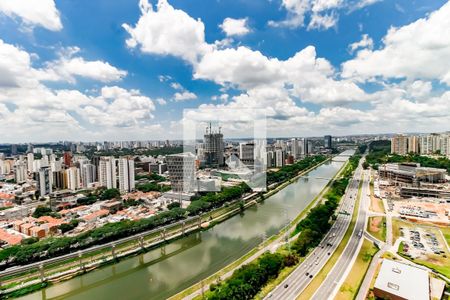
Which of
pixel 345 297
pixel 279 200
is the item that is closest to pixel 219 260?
pixel 345 297

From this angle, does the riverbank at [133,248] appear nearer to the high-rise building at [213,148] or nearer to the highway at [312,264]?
the highway at [312,264]

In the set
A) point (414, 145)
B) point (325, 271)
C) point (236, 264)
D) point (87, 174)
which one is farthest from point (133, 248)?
point (414, 145)

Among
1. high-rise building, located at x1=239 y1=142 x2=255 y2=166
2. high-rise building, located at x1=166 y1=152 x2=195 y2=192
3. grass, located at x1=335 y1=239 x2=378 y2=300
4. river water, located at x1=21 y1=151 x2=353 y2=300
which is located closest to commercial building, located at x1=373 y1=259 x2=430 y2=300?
grass, located at x1=335 y1=239 x2=378 y2=300

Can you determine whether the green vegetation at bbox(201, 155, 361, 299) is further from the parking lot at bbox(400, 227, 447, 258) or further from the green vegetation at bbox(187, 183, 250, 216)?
the green vegetation at bbox(187, 183, 250, 216)

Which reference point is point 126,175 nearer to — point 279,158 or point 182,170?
point 182,170

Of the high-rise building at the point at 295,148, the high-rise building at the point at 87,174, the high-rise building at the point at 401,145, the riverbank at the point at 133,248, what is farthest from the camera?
the high-rise building at the point at 295,148

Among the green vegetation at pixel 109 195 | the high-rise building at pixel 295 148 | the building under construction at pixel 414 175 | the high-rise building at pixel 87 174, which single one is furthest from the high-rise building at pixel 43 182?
the high-rise building at pixel 295 148

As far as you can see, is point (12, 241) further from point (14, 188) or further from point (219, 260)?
point (14, 188)
